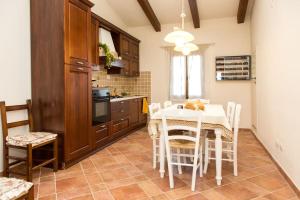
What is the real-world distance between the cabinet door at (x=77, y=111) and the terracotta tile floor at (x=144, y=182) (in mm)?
235

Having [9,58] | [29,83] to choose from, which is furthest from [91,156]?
[9,58]

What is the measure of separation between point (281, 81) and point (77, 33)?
2.69m

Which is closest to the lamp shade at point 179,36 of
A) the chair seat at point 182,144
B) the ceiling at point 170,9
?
the chair seat at point 182,144

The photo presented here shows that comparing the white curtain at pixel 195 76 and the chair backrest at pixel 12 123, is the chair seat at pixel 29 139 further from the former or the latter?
the white curtain at pixel 195 76

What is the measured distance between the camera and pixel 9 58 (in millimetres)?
2666

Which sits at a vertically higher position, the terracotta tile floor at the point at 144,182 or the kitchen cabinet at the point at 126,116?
the kitchen cabinet at the point at 126,116

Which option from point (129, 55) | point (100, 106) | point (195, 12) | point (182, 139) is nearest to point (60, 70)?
point (100, 106)

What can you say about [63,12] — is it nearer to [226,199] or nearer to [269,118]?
[226,199]

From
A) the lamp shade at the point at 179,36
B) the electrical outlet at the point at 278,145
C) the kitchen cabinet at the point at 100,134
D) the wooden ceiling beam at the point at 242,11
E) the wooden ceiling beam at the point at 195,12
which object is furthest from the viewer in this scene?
the wooden ceiling beam at the point at 195,12

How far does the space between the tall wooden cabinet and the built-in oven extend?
1.35 feet

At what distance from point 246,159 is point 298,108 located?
132 centimetres

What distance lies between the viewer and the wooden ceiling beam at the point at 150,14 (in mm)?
4832

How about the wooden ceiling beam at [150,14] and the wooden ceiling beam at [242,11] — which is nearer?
the wooden ceiling beam at [242,11]

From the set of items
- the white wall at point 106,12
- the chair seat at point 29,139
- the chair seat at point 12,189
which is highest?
the white wall at point 106,12
